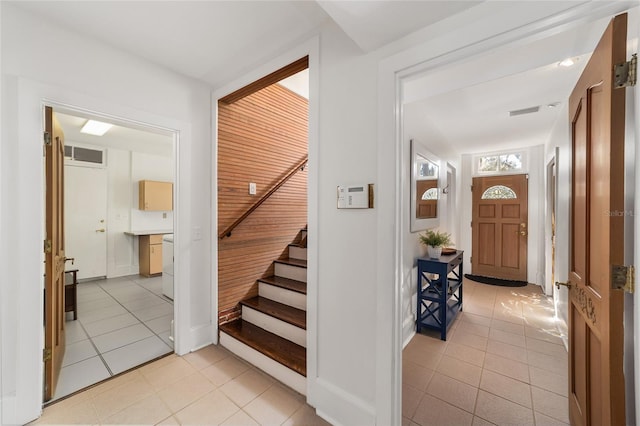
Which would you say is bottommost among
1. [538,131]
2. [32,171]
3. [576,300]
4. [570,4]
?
[576,300]

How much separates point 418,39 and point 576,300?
5.45 feet

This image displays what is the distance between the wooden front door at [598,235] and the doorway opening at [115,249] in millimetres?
2758

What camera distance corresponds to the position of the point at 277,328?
7.63 feet

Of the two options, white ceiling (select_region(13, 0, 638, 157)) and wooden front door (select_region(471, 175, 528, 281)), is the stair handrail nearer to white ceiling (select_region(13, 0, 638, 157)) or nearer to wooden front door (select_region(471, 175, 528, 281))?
white ceiling (select_region(13, 0, 638, 157))

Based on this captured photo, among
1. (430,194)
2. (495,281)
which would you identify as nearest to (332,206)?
(430,194)

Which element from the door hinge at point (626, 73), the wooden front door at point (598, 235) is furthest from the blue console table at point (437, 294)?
the door hinge at point (626, 73)

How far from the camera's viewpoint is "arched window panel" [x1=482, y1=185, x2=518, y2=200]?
490 cm

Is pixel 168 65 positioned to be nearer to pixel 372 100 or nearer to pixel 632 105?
pixel 372 100

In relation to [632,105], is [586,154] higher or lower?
lower

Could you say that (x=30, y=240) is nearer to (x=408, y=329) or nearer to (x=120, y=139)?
(x=408, y=329)

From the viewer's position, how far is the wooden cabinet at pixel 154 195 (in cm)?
512

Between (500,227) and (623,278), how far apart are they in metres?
4.68

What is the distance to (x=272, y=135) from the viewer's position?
2943 millimetres

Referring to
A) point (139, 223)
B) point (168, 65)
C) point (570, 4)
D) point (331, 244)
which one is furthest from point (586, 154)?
point (139, 223)
